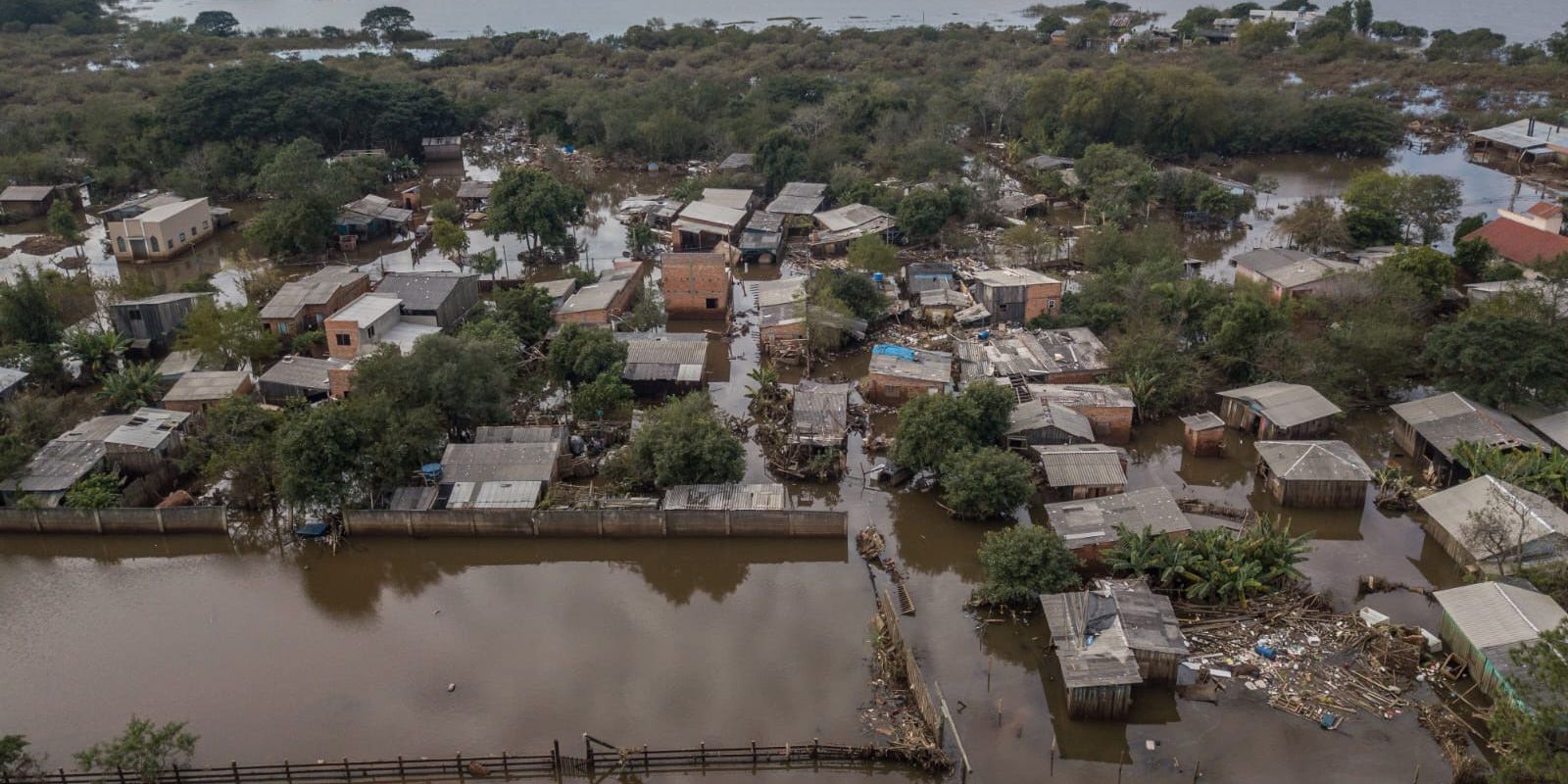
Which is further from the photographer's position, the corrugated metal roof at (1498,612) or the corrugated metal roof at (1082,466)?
the corrugated metal roof at (1082,466)

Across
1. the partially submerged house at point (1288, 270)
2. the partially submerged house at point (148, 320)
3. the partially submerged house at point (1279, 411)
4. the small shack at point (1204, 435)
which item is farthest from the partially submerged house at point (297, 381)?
the partially submerged house at point (1288, 270)

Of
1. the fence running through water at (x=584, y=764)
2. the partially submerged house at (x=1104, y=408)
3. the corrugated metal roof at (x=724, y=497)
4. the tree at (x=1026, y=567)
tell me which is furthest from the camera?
the partially submerged house at (x=1104, y=408)

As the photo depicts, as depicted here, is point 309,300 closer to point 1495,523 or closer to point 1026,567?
point 1026,567

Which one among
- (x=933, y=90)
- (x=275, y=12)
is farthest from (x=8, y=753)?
(x=275, y=12)

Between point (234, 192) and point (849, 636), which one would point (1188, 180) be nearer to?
point (849, 636)

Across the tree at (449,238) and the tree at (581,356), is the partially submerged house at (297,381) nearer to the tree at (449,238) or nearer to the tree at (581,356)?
the tree at (581,356)
